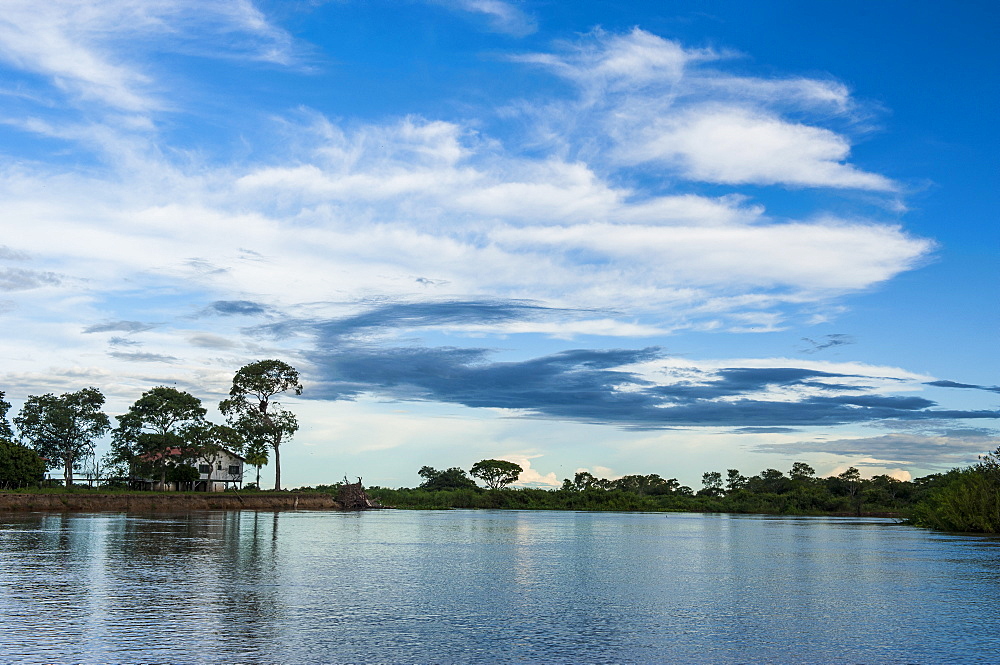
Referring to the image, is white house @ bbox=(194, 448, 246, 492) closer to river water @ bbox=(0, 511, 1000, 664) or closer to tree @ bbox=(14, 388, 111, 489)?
tree @ bbox=(14, 388, 111, 489)

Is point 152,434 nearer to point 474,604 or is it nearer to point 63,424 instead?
point 63,424

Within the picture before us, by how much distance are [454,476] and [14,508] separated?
10075cm

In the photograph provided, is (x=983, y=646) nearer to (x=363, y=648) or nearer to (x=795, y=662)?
(x=795, y=662)

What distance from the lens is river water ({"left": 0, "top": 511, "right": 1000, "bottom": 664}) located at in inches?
746

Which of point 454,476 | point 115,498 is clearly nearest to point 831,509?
point 454,476

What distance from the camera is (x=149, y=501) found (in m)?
93.1

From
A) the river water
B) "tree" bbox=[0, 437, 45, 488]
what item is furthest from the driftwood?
the river water

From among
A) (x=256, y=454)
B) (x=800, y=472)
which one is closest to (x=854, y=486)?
(x=800, y=472)

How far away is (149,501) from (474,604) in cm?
7763

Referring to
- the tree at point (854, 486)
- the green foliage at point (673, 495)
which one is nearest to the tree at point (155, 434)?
the green foliage at point (673, 495)

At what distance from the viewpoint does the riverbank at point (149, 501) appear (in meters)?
85.0

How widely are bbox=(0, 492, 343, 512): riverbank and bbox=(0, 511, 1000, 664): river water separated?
40.5 meters

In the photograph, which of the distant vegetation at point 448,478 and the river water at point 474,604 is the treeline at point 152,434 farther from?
the river water at point 474,604

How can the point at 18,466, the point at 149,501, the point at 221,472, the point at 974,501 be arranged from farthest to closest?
the point at 221,472, the point at 149,501, the point at 18,466, the point at 974,501
